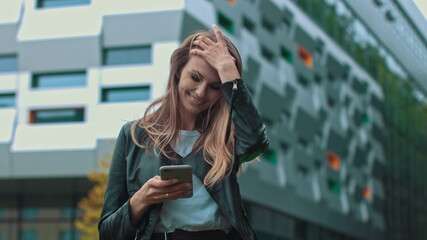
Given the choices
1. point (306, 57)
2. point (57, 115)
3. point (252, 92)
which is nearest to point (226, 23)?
point (252, 92)

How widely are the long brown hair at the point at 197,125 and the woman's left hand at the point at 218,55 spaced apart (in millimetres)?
38

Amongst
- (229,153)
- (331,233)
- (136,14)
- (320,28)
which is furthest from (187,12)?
(229,153)

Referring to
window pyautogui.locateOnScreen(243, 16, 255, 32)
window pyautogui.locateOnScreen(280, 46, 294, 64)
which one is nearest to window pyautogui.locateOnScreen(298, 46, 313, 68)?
window pyautogui.locateOnScreen(280, 46, 294, 64)

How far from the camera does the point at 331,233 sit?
123 ft

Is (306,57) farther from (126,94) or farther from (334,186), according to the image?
(126,94)

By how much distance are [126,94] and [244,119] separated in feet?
71.5

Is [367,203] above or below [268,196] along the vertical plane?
below

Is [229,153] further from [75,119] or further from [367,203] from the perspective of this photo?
[367,203]

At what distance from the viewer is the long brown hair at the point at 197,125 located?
9.26ft

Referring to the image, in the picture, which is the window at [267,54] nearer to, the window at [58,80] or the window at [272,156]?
the window at [272,156]

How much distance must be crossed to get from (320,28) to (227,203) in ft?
105

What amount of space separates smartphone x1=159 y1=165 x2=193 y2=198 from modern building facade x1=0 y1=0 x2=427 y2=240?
21.1 metres

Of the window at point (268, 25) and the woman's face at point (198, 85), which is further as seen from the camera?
the window at point (268, 25)

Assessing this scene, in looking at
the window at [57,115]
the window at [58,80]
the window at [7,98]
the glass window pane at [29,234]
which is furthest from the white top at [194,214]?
the glass window pane at [29,234]
